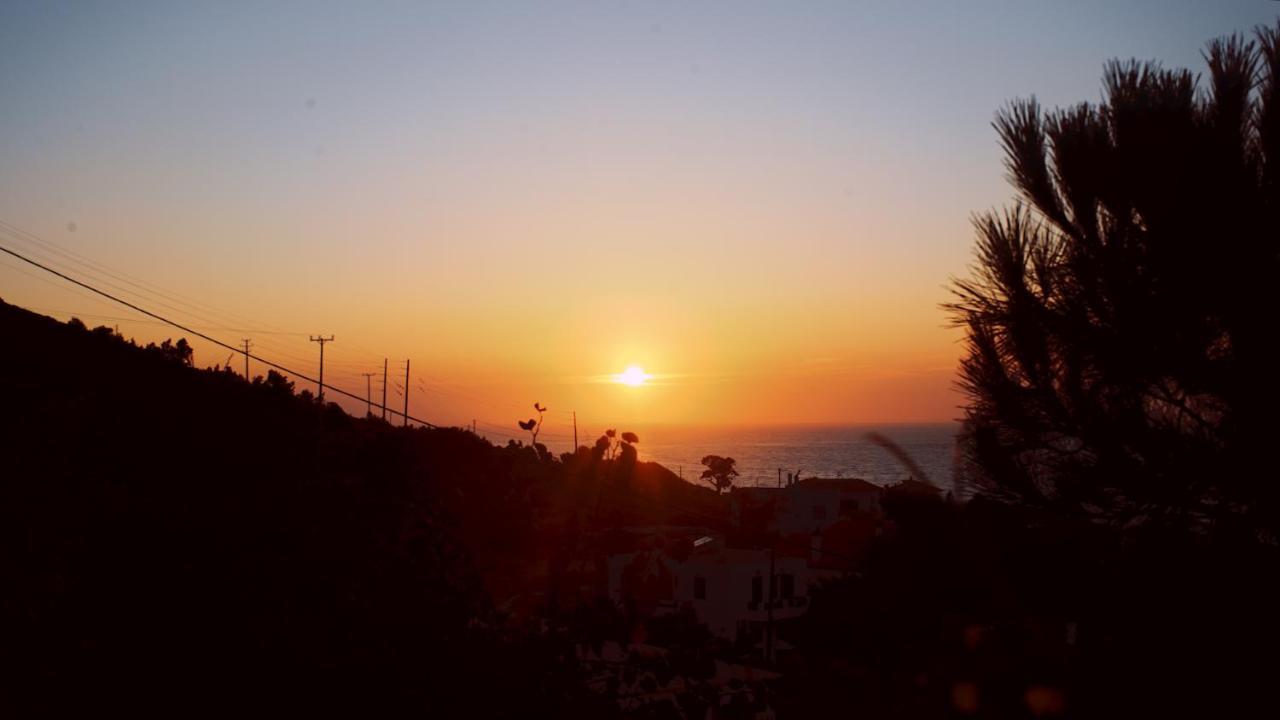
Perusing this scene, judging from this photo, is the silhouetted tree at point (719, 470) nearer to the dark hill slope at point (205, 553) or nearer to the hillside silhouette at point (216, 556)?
the hillside silhouette at point (216, 556)

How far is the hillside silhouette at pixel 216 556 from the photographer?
665cm

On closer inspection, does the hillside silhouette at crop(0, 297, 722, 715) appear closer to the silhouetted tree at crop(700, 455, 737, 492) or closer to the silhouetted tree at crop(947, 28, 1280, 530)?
the silhouetted tree at crop(947, 28, 1280, 530)

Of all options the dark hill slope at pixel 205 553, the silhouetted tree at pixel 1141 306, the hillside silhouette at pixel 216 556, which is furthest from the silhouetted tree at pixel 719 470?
the silhouetted tree at pixel 1141 306

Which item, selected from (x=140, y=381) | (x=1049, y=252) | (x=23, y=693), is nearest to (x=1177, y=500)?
(x=1049, y=252)

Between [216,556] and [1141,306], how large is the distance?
7273mm

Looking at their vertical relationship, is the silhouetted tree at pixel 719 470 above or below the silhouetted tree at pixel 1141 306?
below

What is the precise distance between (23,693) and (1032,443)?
23.0 feet

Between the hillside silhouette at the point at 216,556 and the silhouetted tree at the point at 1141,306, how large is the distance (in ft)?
15.0

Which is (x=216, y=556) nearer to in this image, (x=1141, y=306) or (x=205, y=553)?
(x=205, y=553)

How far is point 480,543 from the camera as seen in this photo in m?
18.6

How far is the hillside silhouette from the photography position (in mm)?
6652

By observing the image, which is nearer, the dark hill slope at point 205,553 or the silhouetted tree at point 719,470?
the dark hill slope at point 205,553

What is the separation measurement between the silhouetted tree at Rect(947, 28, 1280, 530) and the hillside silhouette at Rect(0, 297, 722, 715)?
15.0ft

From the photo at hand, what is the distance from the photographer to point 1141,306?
6.54m
